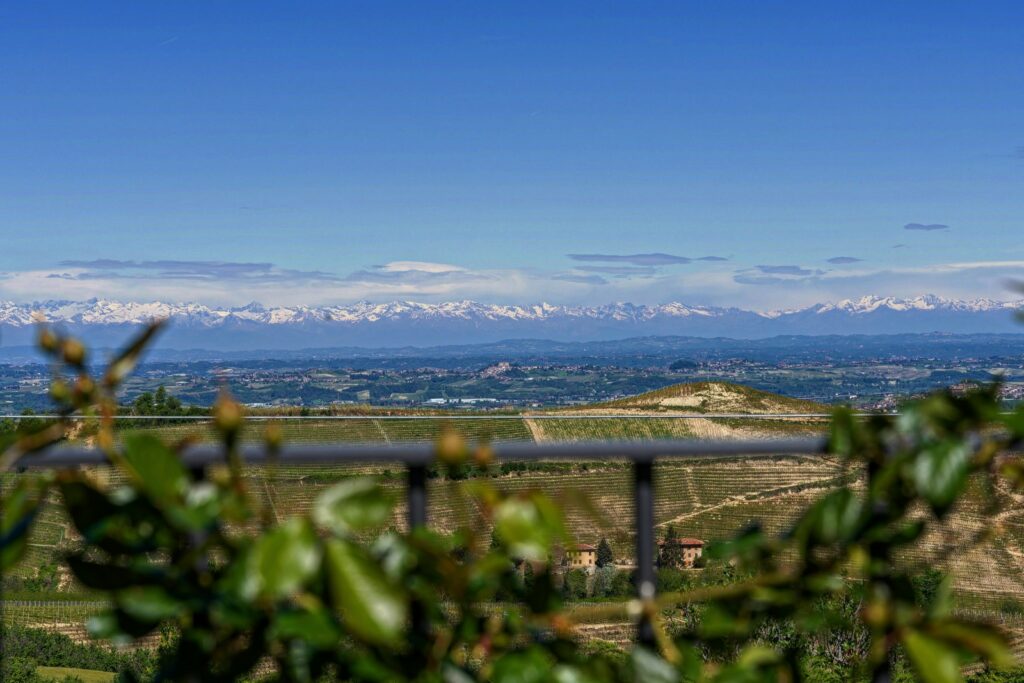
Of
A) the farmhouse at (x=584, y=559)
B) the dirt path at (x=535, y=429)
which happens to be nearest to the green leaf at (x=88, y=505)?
the farmhouse at (x=584, y=559)

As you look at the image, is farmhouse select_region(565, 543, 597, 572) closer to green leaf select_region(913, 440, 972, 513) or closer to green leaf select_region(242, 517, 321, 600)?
green leaf select_region(913, 440, 972, 513)

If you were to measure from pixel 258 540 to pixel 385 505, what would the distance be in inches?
4.5

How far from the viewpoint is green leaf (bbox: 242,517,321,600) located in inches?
31.9

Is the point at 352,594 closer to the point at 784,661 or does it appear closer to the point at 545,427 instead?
the point at 784,661

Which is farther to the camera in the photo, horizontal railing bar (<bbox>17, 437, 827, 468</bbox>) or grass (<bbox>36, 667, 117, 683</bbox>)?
grass (<bbox>36, 667, 117, 683</bbox>)

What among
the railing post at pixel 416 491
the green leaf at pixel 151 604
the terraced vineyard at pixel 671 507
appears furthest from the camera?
the railing post at pixel 416 491

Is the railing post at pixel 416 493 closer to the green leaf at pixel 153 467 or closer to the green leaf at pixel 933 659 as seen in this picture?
the green leaf at pixel 153 467

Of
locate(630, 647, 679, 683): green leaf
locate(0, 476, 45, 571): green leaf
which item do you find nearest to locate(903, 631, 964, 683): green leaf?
locate(630, 647, 679, 683): green leaf

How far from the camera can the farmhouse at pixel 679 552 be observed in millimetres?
1784

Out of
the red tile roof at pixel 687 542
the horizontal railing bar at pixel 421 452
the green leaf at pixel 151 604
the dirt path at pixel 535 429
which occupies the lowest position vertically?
the dirt path at pixel 535 429

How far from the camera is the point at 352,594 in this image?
0.82m

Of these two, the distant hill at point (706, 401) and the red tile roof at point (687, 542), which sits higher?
the red tile roof at point (687, 542)

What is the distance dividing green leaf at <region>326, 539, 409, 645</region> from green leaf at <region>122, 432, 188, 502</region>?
0.18m

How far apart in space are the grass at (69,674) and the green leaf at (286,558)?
11.9ft
